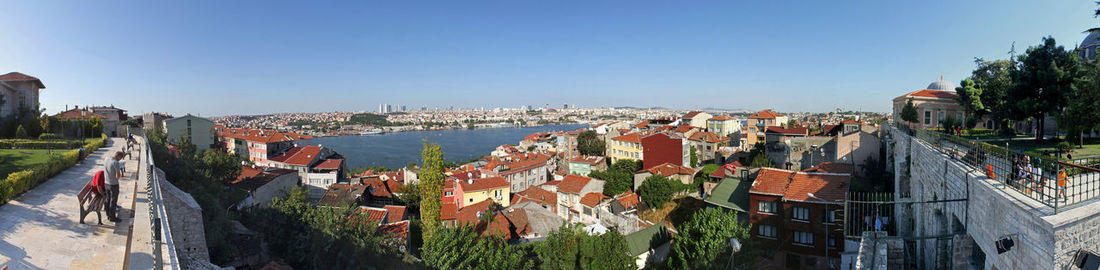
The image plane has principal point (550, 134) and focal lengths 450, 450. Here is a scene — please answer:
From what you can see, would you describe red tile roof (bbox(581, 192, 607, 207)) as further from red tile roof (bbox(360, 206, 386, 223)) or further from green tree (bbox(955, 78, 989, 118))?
green tree (bbox(955, 78, 989, 118))

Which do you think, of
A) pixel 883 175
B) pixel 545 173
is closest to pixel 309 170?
pixel 545 173

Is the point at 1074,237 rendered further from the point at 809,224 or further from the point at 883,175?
the point at 883,175

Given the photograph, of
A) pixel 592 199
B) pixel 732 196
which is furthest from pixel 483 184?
pixel 732 196

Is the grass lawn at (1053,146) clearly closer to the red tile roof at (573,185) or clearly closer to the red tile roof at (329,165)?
the red tile roof at (573,185)

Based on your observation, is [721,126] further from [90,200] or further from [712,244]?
[90,200]

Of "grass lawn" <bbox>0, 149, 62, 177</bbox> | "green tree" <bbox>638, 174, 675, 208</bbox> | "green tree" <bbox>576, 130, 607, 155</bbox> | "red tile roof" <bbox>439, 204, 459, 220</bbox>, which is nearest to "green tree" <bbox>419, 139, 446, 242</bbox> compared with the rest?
"red tile roof" <bbox>439, 204, 459, 220</bbox>

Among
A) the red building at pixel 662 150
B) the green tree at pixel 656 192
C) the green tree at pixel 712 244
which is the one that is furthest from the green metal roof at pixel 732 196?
the red building at pixel 662 150
